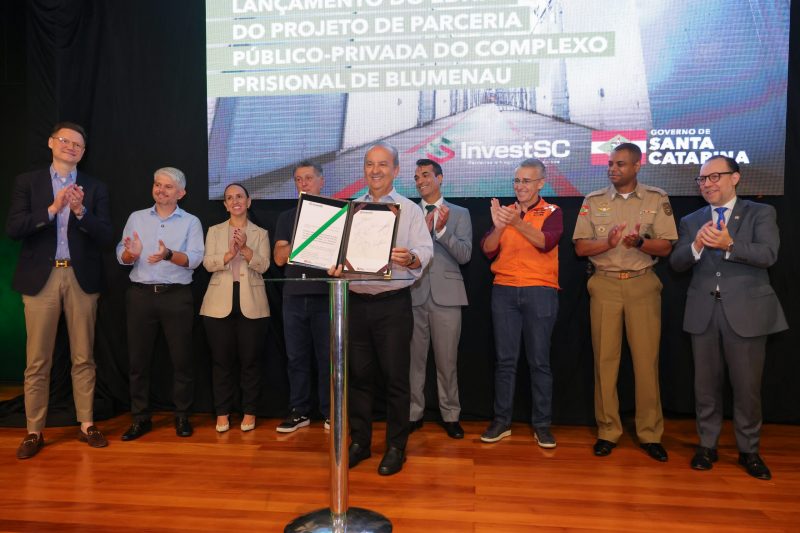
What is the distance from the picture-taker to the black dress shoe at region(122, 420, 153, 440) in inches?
154

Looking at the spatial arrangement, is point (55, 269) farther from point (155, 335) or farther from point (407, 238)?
point (407, 238)

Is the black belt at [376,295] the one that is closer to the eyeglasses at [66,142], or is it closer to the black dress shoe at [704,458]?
the black dress shoe at [704,458]

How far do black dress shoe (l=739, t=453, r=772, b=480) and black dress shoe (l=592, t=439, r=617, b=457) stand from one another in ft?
2.24

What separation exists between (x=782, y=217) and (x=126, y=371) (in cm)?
480

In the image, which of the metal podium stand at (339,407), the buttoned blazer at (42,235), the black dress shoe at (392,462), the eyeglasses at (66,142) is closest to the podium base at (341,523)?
the metal podium stand at (339,407)

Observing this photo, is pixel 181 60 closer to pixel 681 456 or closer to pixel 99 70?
pixel 99 70

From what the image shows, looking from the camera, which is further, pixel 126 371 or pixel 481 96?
pixel 126 371

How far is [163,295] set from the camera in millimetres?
4004

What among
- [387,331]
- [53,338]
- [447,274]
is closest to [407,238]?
[387,331]

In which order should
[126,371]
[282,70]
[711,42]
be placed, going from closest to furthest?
[711,42]
[282,70]
[126,371]

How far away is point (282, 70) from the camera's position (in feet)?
14.5

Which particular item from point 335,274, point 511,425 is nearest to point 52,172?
point 335,274

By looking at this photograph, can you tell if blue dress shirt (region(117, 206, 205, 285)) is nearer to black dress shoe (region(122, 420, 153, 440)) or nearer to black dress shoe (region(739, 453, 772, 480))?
black dress shoe (region(122, 420, 153, 440))

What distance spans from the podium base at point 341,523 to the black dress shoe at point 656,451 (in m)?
1.75
